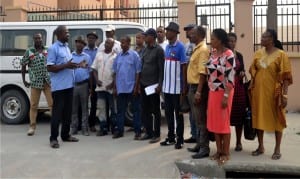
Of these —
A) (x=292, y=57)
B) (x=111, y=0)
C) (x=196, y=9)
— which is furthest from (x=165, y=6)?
(x=111, y=0)

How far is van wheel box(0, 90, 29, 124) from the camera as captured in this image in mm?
9594

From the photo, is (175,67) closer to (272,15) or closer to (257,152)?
(257,152)

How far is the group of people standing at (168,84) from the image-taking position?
596cm

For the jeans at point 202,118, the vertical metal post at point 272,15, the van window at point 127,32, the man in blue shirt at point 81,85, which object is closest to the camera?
the jeans at point 202,118

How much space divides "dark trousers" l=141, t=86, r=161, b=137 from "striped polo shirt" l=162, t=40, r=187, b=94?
1.68 feet

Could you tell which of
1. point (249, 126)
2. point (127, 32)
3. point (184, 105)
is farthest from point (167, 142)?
point (127, 32)

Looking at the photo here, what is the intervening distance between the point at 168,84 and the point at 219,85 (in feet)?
3.97

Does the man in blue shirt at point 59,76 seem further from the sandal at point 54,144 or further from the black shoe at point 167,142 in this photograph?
the black shoe at point 167,142

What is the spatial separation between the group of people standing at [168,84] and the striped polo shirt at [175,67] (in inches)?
0.6

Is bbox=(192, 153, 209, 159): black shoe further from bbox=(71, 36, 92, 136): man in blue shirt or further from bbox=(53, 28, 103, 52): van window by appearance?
bbox=(53, 28, 103, 52): van window

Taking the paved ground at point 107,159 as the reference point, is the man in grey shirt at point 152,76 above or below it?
above

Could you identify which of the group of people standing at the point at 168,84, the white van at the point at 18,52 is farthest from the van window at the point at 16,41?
the group of people standing at the point at 168,84

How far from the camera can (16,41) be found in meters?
9.62

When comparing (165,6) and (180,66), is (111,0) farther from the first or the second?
(180,66)
